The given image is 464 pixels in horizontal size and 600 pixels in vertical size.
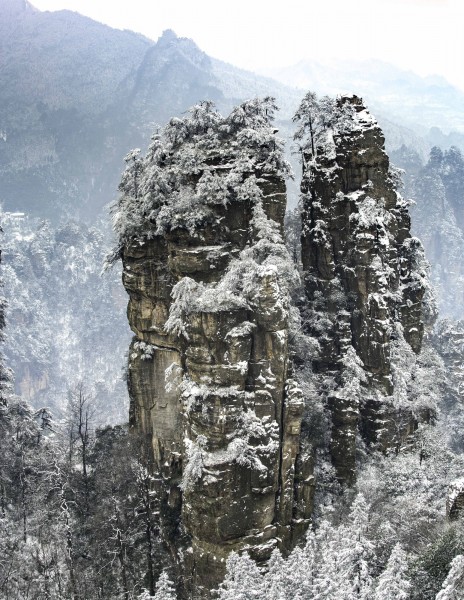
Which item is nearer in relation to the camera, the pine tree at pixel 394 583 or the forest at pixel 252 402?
the pine tree at pixel 394 583

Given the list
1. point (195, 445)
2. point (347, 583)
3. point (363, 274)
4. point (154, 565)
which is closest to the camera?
point (347, 583)

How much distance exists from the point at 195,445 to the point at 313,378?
39.7ft

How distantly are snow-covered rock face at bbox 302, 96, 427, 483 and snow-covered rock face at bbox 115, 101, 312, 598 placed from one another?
6014 mm

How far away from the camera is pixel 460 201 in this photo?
148375 mm

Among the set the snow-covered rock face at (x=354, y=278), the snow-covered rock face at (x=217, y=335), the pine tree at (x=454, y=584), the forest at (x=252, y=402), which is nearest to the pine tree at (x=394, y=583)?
the pine tree at (x=454, y=584)

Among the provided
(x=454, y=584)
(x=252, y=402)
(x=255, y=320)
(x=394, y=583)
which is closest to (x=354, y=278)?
(x=255, y=320)

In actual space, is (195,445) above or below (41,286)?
above

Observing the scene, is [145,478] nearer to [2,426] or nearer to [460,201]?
[2,426]

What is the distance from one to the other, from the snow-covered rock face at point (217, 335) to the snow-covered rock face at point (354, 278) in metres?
6.01

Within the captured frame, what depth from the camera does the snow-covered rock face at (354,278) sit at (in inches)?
1708

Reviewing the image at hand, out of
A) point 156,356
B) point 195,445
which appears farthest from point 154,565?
point 156,356

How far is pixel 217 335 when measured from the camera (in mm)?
35281

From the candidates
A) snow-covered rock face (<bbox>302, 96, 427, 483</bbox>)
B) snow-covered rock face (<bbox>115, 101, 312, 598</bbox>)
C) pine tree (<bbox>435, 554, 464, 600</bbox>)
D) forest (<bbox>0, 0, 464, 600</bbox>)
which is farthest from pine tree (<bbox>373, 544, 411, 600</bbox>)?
snow-covered rock face (<bbox>302, 96, 427, 483</bbox>)

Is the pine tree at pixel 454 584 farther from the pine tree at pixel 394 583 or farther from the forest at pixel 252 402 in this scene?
the forest at pixel 252 402
